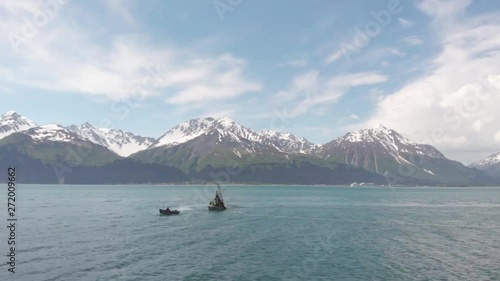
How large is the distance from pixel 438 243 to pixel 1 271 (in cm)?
8264

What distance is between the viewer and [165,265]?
60156mm

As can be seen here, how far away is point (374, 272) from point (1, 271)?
56.5 metres

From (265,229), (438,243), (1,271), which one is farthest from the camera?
(265,229)

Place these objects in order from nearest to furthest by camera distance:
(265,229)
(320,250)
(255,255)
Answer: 1. (255,255)
2. (320,250)
3. (265,229)

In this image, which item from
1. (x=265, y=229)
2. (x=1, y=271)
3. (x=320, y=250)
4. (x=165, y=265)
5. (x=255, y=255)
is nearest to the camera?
(x=1, y=271)

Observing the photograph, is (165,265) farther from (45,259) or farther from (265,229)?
(265,229)

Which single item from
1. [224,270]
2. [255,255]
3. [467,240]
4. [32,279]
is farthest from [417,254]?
[32,279]

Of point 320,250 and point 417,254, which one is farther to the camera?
point 320,250

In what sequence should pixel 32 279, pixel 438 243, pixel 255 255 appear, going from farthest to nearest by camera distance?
1. pixel 438 243
2. pixel 255 255
3. pixel 32 279

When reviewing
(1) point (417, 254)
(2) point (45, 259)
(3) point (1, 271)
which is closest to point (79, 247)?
(2) point (45, 259)

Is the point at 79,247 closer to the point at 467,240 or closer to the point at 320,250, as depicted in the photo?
the point at 320,250

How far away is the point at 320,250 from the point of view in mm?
73625

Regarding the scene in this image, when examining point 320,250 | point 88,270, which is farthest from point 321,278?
point 88,270

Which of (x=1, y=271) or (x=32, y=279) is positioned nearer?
(x=32, y=279)
